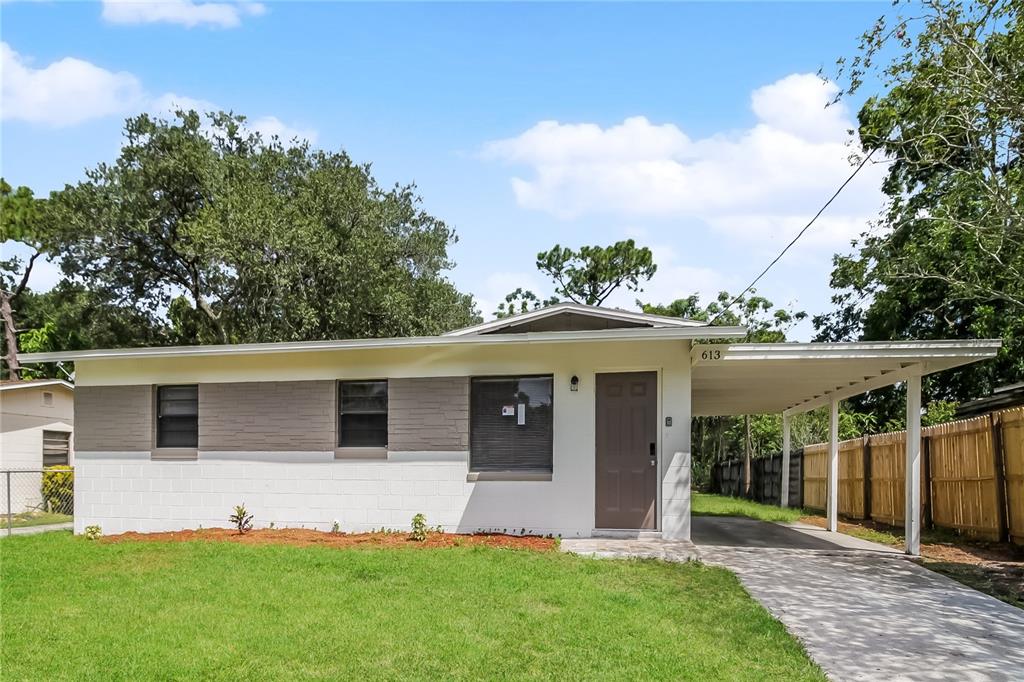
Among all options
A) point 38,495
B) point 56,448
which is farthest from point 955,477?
point 56,448

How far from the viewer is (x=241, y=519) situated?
1006 cm

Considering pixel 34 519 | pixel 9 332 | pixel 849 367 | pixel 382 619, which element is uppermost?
pixel 9 332

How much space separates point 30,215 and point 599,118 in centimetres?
2081

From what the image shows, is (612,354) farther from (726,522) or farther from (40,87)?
(40,87)

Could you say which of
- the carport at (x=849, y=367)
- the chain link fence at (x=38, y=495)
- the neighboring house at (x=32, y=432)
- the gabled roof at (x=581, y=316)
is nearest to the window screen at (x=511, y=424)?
the gabled roof at (x=581, y=316)

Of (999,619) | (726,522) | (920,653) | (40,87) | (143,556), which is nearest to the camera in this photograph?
(920,653)

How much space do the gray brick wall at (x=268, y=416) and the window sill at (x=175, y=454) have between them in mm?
188

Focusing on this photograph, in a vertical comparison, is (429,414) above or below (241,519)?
above

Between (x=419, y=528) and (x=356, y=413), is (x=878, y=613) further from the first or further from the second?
(x=356, y=413)

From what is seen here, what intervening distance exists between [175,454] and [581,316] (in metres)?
6.40

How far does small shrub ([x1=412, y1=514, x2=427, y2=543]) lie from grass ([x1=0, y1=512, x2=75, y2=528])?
7.05 meters

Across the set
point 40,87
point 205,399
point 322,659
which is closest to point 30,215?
point 40,87

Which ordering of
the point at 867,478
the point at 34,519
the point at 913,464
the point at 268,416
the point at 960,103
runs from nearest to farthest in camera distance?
the point at 960,103 → the point at 913,464 → the point at 268,416 → the point at 34,519 → the point at 867,478

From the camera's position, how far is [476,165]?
1391cm
